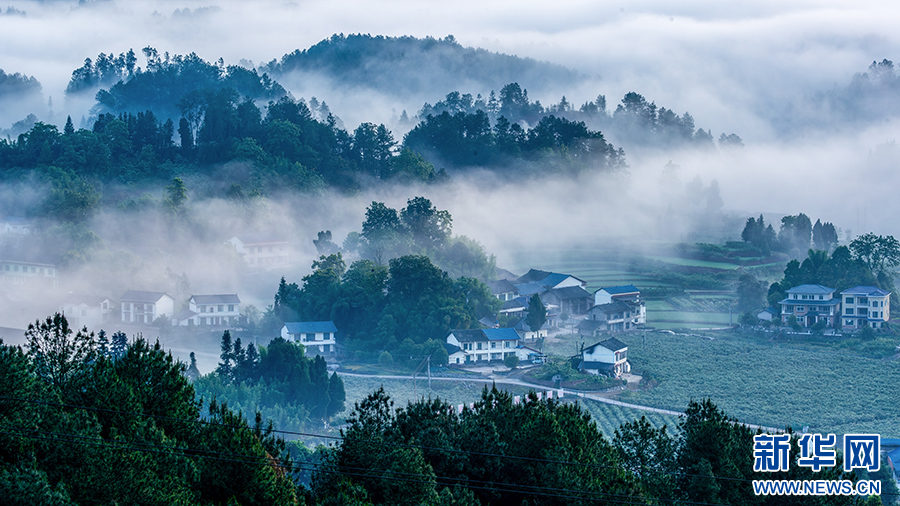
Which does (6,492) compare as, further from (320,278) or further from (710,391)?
(320,278)

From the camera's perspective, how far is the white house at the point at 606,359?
18.8m

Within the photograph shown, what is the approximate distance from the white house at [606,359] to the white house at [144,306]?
9542 mm

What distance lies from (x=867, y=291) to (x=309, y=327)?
A: 12.4 meters

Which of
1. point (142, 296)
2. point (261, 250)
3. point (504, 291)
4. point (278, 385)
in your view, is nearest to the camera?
point (278, 385)

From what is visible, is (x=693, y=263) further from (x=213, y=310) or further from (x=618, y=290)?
(x=213, y=310)

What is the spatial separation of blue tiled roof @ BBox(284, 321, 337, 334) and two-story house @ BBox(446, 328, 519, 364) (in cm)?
255

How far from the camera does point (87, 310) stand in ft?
74.0

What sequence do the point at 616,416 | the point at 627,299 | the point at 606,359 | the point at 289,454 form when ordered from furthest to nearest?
the point at 627,299, the point at 606,359, the point at 616,416, the point at 289,454

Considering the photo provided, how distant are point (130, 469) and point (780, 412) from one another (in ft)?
40.1

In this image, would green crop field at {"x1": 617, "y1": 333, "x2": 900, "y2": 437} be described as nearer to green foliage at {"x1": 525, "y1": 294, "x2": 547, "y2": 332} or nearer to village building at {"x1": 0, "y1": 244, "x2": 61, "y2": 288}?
green foliage at {"x1": 525, "y1": 294, "x2": 547, "y2": 332}

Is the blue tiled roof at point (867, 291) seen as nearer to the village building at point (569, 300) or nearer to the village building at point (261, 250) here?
the village building at point (569, 300)

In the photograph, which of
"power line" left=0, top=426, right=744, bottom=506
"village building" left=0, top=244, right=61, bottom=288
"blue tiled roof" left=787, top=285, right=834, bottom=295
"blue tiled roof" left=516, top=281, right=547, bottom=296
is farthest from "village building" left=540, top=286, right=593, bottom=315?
"power line" left=0, top=426, right=744, bottom=506

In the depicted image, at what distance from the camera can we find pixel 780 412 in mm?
16281

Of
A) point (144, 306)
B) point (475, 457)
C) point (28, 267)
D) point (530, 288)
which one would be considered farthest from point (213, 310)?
point (475, 457)
